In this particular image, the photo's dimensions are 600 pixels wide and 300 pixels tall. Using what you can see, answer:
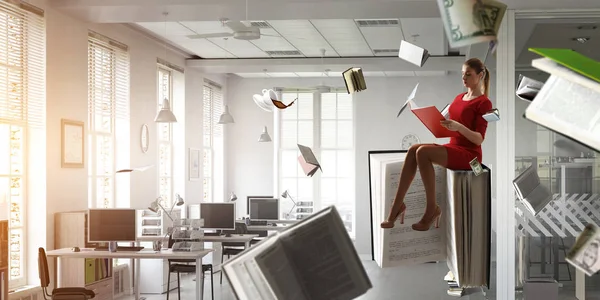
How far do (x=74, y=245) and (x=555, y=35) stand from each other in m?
6.22

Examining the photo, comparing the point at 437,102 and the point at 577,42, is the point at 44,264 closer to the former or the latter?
the point at 577,42

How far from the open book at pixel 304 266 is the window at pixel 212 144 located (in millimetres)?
12861

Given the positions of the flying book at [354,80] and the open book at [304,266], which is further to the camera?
the flying book at [354,80]

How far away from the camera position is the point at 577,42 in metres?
7.18

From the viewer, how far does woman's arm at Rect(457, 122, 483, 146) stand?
6.22 feet

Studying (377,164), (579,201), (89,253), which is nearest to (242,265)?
(377,164)

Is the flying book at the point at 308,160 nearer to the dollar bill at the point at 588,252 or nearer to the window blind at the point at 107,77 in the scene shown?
the dollar bill at the point at 588,252

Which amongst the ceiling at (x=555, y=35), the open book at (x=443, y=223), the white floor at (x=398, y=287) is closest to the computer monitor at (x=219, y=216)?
the white floor at (x=398, y=287)

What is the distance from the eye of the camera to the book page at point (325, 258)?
64.0 inches

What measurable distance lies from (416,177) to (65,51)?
25.4 ft

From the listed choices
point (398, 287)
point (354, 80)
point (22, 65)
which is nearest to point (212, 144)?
point (398, 287)

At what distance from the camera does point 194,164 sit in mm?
13680

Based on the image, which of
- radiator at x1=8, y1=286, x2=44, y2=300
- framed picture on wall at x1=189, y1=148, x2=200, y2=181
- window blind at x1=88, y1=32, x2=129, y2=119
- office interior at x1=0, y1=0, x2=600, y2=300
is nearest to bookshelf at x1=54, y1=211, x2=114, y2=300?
office interior at x1=0, y1=0, x2=600, y2=300

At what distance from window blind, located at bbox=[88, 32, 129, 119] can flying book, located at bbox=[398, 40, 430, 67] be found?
27.5 ft
